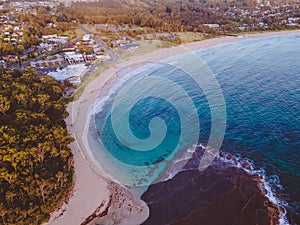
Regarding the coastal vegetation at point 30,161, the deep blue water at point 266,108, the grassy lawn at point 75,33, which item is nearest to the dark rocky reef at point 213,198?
the deep blue water at point 266,108

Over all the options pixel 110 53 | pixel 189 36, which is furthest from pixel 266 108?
pixel 189 36

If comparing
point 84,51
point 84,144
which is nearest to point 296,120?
point 84,144

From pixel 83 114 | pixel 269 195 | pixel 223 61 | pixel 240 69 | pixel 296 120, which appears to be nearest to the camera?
pixel 269 195

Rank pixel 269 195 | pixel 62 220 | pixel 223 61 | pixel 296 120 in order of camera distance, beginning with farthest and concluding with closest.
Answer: pixel 223 61
pixel 296 120
pixel 269 195
pixel 62 220

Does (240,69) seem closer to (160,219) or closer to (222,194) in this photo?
(222,194)

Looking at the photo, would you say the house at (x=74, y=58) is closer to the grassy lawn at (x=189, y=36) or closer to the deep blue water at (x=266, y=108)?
the deep blue water at (x=266, y=108)
